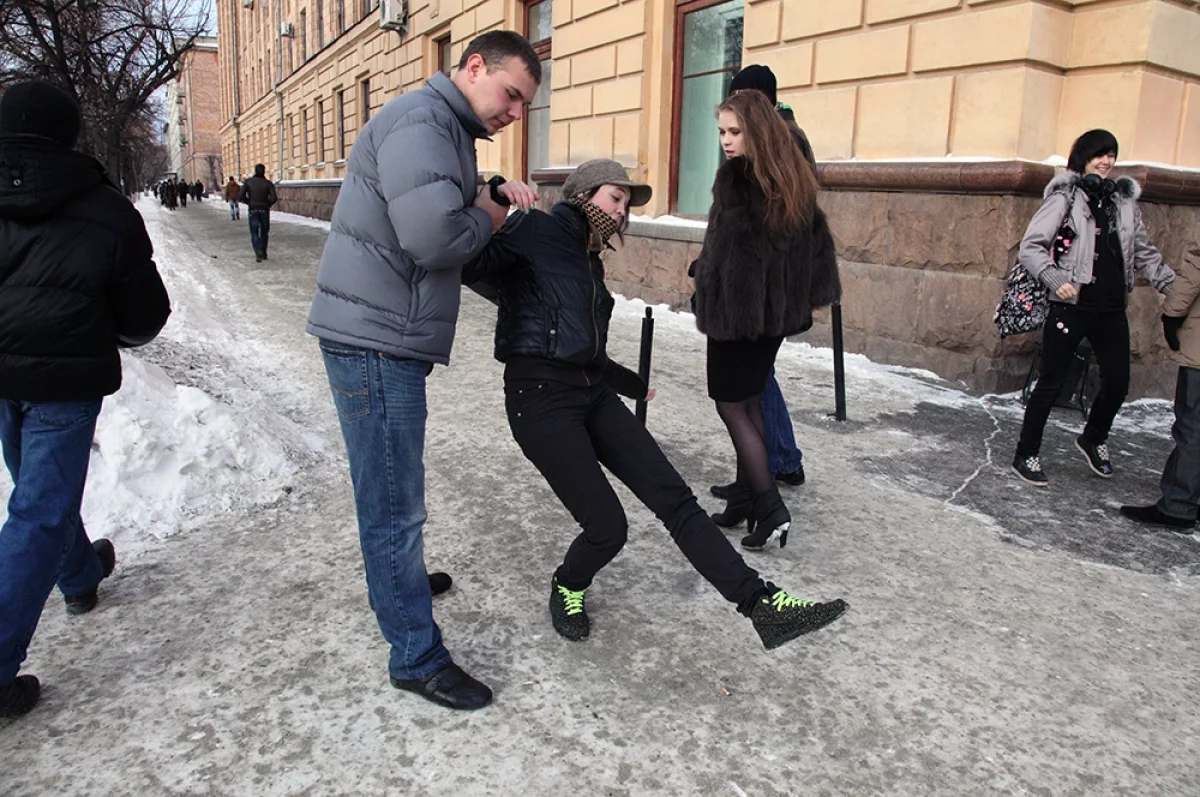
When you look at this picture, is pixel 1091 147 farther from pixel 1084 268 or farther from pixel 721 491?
pixel 721 491

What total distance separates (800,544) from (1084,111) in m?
5.10

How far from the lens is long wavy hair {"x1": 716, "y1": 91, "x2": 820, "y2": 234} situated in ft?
10.9

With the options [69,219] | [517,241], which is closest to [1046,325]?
[517,241]

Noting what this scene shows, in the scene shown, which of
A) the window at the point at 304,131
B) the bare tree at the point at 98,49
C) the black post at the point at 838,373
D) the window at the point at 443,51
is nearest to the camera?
the black post at the point at 838,373

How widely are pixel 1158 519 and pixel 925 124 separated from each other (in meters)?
4.24

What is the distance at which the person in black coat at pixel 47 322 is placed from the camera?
2.35m

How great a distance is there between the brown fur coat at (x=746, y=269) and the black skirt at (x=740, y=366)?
9cm

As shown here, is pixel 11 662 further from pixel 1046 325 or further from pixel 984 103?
pixel 984 103

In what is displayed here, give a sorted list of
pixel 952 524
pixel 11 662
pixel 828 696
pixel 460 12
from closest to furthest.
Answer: pixel 11 662, pixel 828 696, pixel 952 524, pixel 460 12

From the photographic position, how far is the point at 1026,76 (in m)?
6.49

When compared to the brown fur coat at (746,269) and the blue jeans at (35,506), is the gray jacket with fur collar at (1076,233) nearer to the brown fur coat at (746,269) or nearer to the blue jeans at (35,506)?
the brown fur coat at (746,269)

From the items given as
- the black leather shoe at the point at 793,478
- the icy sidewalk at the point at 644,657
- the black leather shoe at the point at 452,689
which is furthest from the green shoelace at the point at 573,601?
the black leather shoe at the point at 793,478

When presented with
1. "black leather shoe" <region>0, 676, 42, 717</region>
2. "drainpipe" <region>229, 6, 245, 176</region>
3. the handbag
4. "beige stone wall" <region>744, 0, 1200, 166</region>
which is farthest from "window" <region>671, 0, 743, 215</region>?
"drainpipe" <region>229, 6, 245, 176</region>

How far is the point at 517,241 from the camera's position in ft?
8.64
